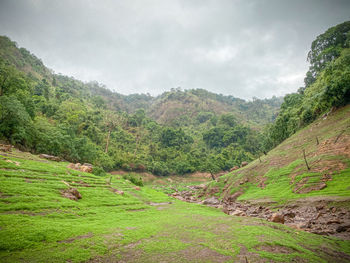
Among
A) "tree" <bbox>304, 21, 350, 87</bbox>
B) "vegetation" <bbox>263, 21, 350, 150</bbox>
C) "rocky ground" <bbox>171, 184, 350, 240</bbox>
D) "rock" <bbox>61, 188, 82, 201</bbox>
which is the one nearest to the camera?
"rocky ground" <bbox>171, 184, 350, 240</bbox>

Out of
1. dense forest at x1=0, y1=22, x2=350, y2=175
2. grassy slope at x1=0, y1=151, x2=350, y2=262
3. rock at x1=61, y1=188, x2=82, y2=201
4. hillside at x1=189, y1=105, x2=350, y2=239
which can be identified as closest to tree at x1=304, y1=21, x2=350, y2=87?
dense forest at x1=0, y1=22, x2=350, y2=175

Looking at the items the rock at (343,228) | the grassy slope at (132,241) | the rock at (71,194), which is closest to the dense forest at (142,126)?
the rock at (71,194)

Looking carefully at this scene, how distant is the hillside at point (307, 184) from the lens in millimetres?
16859

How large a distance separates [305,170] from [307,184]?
3.79 metres

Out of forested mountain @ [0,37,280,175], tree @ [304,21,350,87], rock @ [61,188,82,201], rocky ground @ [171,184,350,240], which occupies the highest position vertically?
tree @ [304,21,350,87]

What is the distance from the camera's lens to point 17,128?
108ft

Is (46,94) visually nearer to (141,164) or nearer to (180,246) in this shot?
(141,164)

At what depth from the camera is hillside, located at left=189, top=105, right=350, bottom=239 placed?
16859mm

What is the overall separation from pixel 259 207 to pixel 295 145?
66.5 feet

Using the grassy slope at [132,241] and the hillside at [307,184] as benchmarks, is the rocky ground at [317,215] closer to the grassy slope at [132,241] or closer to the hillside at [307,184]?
the hillside at [307,184]

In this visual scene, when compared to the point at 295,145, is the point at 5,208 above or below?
below

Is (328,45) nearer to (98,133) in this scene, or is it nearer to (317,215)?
(317,215)

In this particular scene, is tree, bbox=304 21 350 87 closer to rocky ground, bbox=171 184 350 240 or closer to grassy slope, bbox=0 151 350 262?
rocky ground, bbox=171 184 350 240

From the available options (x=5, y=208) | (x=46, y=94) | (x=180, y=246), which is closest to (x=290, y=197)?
(x=180, y=246)
